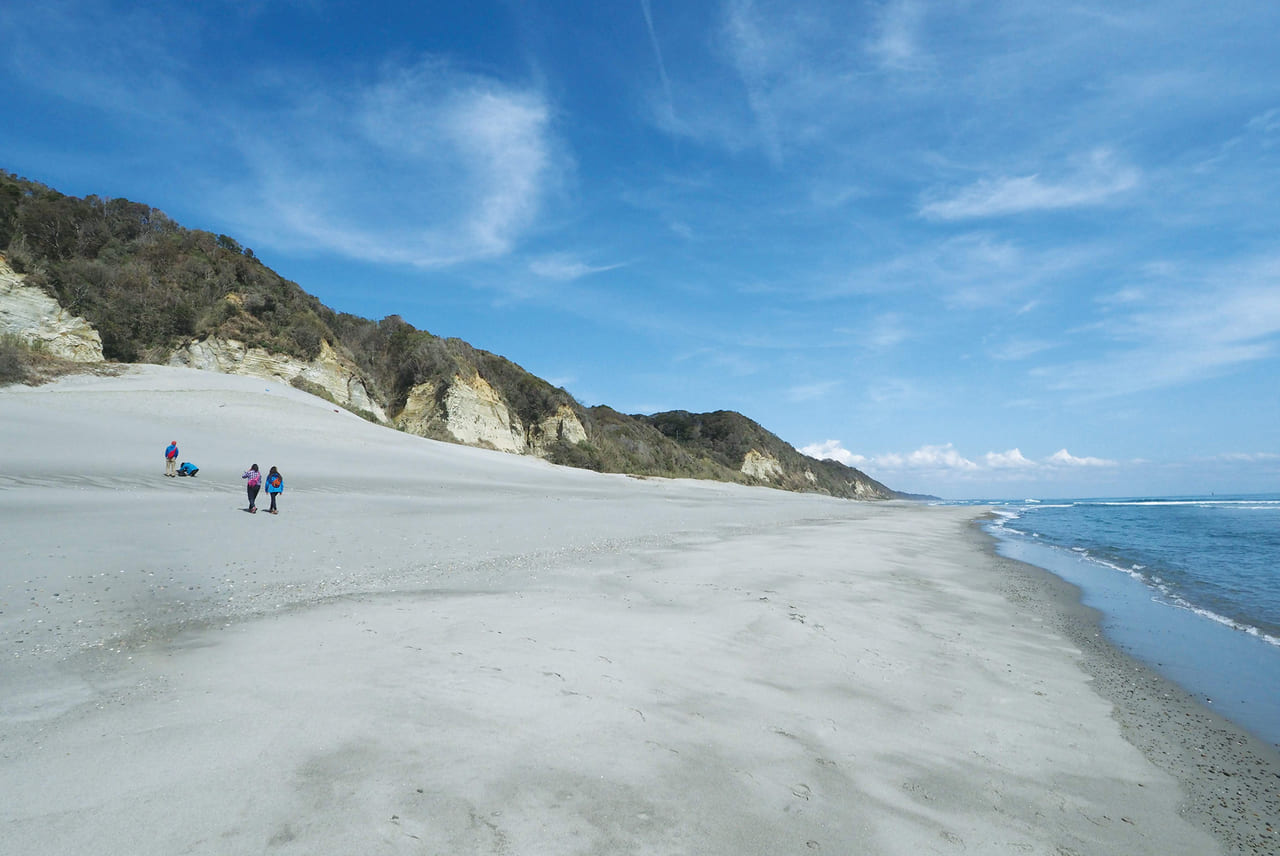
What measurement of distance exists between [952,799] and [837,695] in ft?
4.48

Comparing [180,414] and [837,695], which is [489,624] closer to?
[837,695]

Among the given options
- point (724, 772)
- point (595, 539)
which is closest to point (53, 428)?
point (595, 539)

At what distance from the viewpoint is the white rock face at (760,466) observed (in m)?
81.9

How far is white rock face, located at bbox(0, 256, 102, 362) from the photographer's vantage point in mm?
22469

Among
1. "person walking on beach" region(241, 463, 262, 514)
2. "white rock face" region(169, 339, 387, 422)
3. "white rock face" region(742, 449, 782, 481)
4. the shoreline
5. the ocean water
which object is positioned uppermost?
"white rock face" region(169, 339, 387, 422)

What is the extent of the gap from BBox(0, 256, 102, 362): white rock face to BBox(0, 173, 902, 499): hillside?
0.14 ft

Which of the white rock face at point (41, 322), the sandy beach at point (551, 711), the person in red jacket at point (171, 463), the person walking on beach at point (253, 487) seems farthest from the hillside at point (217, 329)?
the sandy beach at point (551, 711)

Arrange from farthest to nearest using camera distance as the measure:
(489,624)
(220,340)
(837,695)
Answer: (220,340) < (489,624) < (837,695)

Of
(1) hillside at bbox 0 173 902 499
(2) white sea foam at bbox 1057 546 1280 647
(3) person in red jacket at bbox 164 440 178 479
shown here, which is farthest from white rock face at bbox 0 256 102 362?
(2) white sea foam at bbox 1057 546 1280 647

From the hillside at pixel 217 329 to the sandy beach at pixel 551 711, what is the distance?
2075 centimetres

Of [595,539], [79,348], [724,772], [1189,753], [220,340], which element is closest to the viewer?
[724,772]

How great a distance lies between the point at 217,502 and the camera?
12.7 metres

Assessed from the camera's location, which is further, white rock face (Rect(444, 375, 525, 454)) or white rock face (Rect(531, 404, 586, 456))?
white rock face (Rect(531, 404, 586, 456))

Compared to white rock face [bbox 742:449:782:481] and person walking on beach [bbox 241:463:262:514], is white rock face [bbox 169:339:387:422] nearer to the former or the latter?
person walking on beach [bbox 241:463:262:514]
